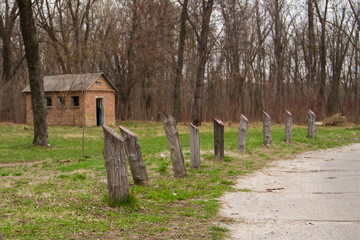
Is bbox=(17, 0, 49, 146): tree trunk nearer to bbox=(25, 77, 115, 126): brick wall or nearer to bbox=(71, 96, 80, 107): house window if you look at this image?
bbox=(25, 77, 115, 126): brick wall

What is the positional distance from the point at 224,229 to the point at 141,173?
2.73 meters

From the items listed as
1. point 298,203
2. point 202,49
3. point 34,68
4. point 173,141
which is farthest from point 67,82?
point 298,203

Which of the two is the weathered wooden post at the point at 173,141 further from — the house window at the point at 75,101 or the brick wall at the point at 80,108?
the house window at the point at 75,101

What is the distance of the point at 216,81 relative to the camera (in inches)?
1704

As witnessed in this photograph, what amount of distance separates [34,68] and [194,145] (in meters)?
10.9

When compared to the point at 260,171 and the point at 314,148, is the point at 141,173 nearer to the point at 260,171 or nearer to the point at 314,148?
the point at 260,171

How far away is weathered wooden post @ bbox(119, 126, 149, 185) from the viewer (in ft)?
25.3

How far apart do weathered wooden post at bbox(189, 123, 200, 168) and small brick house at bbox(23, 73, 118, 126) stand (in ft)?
81.4

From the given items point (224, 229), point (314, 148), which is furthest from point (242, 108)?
point (224, 229)

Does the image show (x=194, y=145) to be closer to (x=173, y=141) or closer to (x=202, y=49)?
(x=173, y=141)

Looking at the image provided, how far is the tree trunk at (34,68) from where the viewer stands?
18.0 metres

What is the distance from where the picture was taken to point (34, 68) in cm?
1847

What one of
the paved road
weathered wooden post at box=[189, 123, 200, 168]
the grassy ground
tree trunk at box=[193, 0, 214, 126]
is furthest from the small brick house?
the paved road

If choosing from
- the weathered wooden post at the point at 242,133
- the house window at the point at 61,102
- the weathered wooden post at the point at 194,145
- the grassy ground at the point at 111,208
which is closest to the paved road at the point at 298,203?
the grassy ground at the point at 111,208
